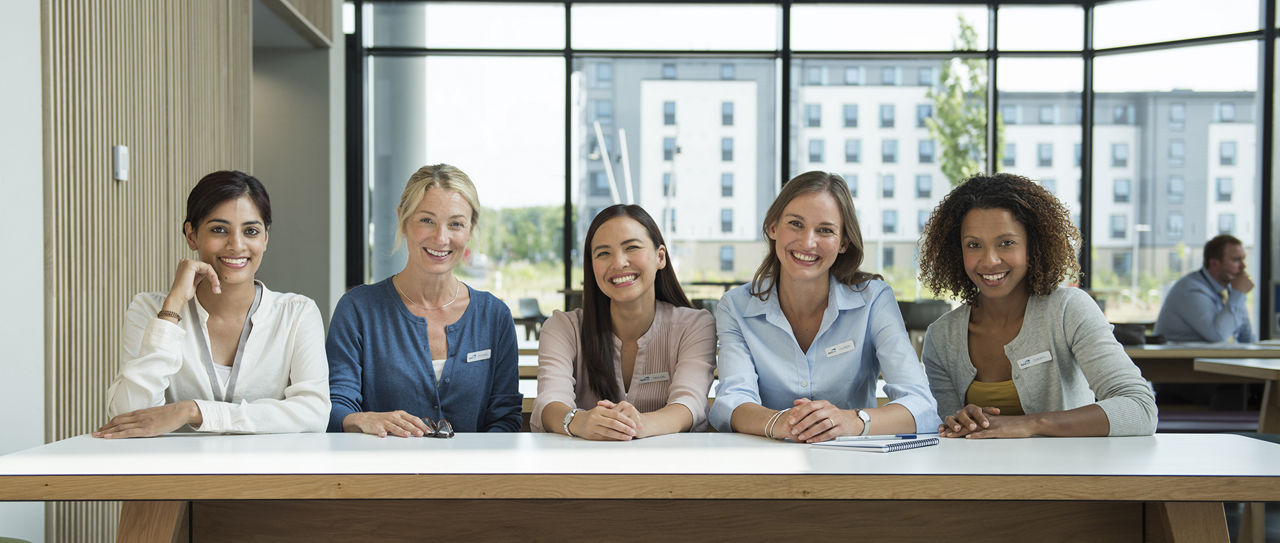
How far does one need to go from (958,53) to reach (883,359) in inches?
257

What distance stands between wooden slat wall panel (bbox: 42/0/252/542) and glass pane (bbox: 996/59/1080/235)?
6348mm

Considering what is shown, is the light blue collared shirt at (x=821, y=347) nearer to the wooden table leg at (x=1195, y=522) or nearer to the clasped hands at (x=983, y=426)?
the clasped hands at (x=983, y=426)

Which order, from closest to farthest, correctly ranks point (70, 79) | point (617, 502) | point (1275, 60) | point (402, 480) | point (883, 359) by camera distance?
point (402, 480) → point (617, 502) → point (883, 359) → point (70, 79) → point (1275, 60)

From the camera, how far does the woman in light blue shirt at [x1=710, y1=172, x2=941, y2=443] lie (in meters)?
2.38

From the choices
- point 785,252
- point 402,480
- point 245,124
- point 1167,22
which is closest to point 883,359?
point 785,252

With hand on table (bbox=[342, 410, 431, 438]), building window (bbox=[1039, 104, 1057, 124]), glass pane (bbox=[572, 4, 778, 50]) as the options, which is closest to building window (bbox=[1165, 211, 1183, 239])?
building window (bbox=[1039, 104, 1057, 124])

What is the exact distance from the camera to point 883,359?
2395mm

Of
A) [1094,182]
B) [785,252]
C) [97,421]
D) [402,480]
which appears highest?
[1094,182]

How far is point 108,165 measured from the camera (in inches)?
144

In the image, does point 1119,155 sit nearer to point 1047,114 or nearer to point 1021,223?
point 1047,114

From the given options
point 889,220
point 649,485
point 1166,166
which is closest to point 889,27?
point 889,220

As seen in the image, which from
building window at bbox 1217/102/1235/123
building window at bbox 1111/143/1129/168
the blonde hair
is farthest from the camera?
building window at bbox 1111/143/1129/168

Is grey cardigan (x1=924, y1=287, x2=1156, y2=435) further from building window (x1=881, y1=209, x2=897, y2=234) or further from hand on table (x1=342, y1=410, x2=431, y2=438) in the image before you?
building window (x1=881, y1=209, x2=897, y2=234)

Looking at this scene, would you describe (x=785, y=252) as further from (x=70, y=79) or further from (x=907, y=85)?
(x=907, y=85)
